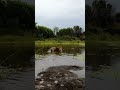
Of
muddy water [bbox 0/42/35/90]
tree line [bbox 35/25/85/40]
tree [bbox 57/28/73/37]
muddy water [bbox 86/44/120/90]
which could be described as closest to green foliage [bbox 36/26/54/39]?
tree line [bbox 35/25/85/40]

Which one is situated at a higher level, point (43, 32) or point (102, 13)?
point (102, 13)

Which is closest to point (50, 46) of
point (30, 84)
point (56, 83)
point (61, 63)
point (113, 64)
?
point (61, 63)

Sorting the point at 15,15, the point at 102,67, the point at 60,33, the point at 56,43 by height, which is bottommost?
the point at 102,67

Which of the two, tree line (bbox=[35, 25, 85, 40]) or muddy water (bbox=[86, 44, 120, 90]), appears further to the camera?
tree line (bbox=[35, 25, 85, 40])

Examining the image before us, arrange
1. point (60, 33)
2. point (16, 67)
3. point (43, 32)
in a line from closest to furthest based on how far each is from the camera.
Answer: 1. point (16, 67)
2. point (43, 32)
3. point (60, 33)

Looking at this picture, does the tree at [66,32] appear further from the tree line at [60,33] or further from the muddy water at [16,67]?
the muddy water at [16,67]

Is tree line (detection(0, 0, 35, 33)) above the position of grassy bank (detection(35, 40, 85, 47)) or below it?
above

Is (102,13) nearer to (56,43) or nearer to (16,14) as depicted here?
(56,43)

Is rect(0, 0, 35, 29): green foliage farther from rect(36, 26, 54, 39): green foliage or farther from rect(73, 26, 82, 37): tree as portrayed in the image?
rect(73, 26, 82, 37): tree

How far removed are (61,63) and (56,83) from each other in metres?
0.28

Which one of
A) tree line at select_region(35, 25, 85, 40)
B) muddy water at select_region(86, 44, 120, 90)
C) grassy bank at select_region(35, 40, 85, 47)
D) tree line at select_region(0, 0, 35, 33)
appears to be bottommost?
muddy water at select_region(86, 44, 120, 90)

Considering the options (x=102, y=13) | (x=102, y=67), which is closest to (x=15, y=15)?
(x=102, y=13)

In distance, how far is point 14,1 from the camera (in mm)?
2277

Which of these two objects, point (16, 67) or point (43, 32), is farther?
point (43, 32)
